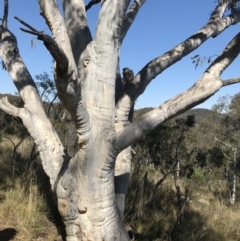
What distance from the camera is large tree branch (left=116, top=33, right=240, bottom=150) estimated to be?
3.80 metres

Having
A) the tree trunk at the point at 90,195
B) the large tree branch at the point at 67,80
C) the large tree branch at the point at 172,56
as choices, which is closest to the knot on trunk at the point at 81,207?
the tree trunk at the point at 90,195

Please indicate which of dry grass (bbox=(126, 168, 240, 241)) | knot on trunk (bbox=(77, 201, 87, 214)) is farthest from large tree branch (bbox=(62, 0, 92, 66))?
dry grass (bbox=(126, 168, 240, 241))

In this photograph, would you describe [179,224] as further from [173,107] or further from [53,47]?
[53,47]

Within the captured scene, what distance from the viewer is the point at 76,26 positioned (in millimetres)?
4125

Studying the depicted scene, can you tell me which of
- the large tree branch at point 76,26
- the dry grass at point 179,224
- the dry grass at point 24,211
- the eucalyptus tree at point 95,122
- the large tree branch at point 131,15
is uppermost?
the large tree branch at point 131,15

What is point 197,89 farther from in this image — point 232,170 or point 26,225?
point 232,170

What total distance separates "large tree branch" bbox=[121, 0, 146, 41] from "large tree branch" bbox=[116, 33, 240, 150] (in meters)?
1.22

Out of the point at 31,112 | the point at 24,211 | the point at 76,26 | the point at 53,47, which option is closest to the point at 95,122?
the point at 31,112

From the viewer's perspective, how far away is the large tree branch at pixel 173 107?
3.80 m

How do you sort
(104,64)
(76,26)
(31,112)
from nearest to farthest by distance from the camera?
(104,64)
(76,26)
(31,112)

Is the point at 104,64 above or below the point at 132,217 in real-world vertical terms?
above

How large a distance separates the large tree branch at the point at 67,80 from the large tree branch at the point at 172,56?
32.0 inches

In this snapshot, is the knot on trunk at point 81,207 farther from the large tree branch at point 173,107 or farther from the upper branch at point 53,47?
the upper branch at point 53,47

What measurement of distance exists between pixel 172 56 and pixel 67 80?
2.28 metres
